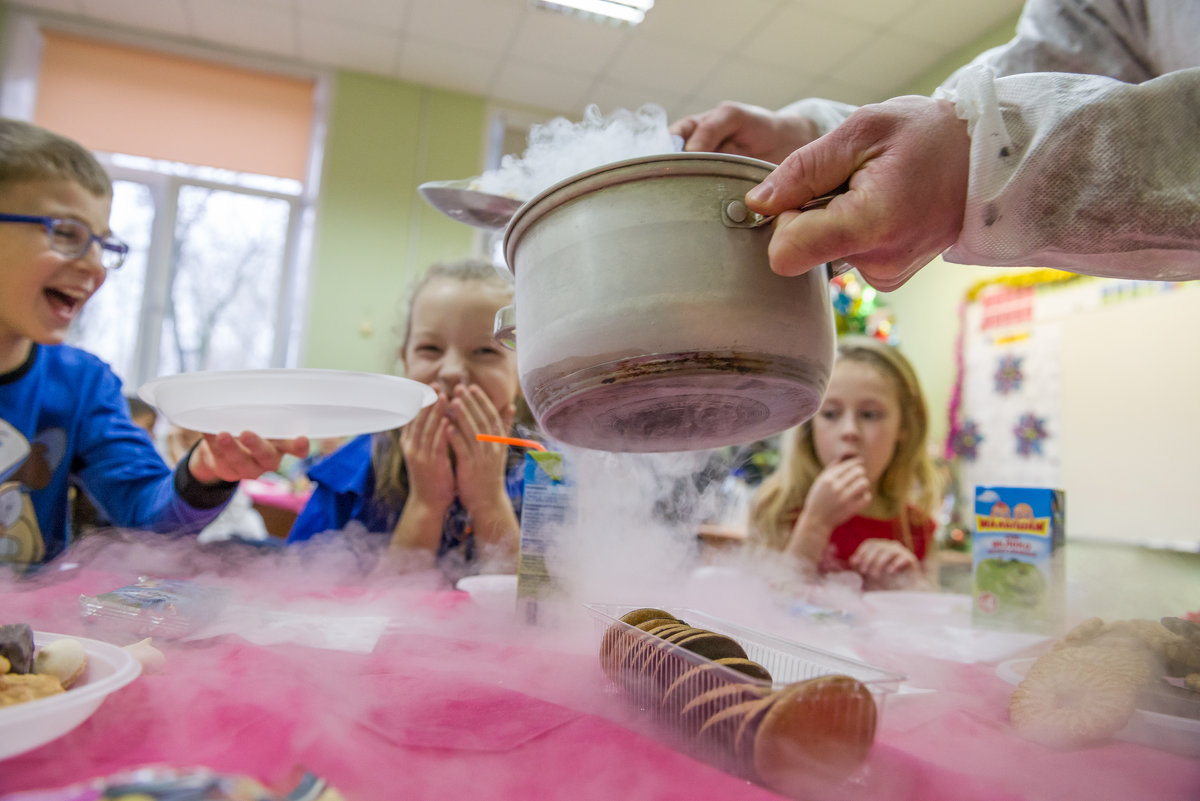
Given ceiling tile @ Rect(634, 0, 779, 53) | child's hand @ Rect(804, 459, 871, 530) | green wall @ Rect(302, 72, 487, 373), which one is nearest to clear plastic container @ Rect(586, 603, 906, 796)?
child's hand @ Rect(804, 459, 871, 530)

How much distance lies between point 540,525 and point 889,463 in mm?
1378

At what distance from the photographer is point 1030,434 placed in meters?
2.97

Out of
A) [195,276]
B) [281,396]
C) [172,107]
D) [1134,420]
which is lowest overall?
[281,396]

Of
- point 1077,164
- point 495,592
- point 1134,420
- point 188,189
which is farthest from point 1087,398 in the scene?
point 188,189

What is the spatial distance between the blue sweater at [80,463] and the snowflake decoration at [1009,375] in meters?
3.14

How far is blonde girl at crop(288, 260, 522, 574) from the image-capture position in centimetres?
121

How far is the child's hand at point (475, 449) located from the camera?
1.20m

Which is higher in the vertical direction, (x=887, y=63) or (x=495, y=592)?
(x=887, y=63)

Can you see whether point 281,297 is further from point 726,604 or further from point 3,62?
point 726,604

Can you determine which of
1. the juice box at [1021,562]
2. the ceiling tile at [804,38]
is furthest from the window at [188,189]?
the juice box at [1021,562]

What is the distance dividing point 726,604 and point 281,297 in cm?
393

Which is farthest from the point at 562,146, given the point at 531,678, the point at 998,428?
the point at 998,428

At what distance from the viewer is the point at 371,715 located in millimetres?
431

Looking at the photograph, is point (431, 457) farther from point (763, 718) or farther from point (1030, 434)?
point (1030, 434)
